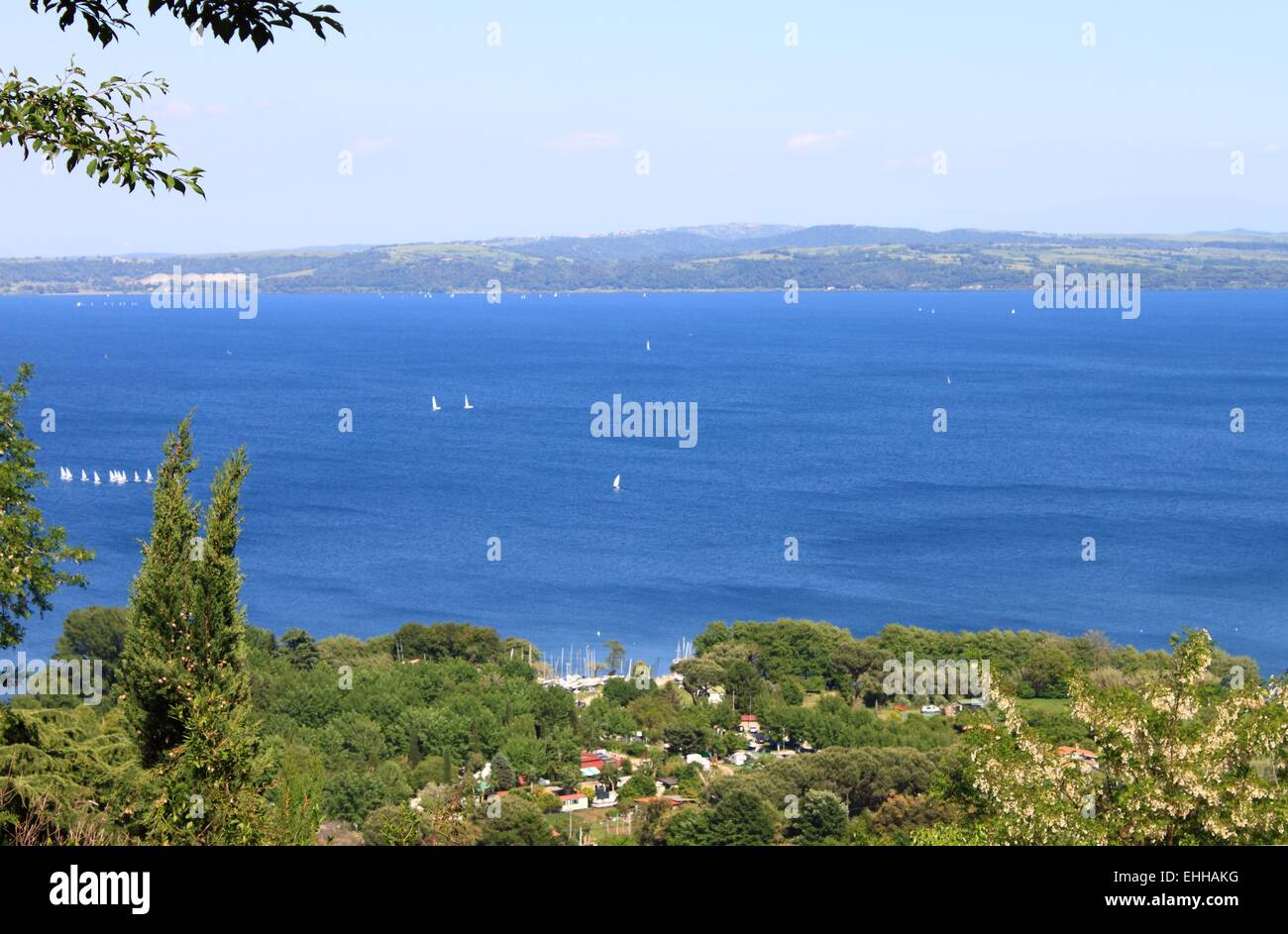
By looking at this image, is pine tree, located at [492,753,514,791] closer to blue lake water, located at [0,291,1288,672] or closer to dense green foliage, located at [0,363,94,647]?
dense green foliage, located at [0,363,94,647]

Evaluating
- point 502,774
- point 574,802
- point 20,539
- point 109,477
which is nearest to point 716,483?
point 109,477

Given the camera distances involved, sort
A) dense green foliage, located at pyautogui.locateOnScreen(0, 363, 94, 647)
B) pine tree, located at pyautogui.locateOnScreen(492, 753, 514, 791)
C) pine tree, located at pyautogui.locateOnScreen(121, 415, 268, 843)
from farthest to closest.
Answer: pine tree, located at pyautogui.locateOnScreen(492, 753, 514, 791)
dense green foliage, located at pyautogui.locateOnScreen(0, 363, 94, 647)
pine tree, located at pyautogui.locateOnScreen(121, 415, 268, 843)


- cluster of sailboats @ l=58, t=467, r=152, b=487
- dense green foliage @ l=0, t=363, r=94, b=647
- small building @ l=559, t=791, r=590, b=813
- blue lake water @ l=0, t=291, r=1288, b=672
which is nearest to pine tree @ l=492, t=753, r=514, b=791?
small building @ l=559, t=791, r=590, b=813

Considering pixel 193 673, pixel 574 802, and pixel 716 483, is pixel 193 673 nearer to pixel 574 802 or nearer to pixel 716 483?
pixel 574 802

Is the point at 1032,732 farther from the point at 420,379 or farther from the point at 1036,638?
the point at 420,379

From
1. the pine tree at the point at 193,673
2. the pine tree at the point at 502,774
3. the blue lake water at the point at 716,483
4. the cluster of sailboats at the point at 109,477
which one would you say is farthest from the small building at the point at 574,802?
the cluster of sailboats at the point at 109,477
